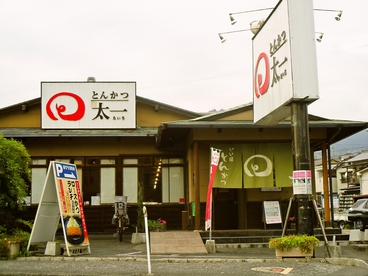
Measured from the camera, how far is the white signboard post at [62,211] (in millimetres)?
12406

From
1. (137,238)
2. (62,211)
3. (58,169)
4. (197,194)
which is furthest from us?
(197,194)

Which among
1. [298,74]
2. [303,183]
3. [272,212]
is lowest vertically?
[272,212]

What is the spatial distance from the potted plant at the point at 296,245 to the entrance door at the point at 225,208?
8381 mm

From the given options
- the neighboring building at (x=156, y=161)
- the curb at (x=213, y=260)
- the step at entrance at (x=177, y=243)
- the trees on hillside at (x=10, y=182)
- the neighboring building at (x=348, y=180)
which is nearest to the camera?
the curb at (x=213, y=260)

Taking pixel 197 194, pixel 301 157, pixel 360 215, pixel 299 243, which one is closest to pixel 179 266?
pixel 299 243

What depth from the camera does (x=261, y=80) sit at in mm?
12938

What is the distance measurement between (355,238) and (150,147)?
26.9 feet

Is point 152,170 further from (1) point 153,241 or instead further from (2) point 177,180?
(1) point 153,241

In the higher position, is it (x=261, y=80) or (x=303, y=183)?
(x=261, y=80)

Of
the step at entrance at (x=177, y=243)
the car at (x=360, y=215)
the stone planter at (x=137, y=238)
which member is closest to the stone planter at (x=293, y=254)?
the step at entrance at (x=177, y=243)

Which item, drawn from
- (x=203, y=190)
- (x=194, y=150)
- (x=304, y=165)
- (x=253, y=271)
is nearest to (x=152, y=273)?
(x=253, y=271)

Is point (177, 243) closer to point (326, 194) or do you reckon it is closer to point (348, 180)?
point (326, 194)

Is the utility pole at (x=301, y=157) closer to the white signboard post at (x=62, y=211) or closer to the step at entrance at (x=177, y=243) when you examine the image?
the step at entrance at (x=177, y=243)

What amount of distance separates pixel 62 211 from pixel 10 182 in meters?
1.68
